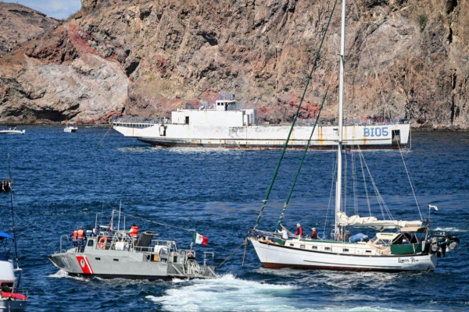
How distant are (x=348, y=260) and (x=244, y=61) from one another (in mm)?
135427

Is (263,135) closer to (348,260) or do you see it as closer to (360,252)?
(360,252)

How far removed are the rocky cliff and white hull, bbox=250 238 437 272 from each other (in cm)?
11252

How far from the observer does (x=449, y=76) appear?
163 m

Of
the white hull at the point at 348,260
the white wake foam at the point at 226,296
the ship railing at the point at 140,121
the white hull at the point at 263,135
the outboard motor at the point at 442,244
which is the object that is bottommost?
the white wake foam at the point at 226,296

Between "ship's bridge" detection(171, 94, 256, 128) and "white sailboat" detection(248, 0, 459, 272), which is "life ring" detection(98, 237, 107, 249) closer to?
"white sailboat" detection(248, 0, 459, 272)

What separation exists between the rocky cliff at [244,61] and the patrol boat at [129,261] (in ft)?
383

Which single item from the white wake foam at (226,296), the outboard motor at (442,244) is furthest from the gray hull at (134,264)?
the outboard motor at (442,244)

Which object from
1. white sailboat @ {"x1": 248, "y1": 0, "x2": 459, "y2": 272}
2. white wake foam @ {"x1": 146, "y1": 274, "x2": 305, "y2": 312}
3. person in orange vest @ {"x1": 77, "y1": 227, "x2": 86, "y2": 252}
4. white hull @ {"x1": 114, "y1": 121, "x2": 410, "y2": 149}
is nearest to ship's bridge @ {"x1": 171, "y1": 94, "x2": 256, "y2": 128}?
white hull @ {"x1": 114, "y1": 121, "x2": 410, "y2": 149}

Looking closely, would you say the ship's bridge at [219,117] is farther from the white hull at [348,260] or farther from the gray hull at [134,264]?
the gray hull at [134,264]

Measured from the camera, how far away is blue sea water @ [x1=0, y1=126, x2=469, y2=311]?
38312 mm

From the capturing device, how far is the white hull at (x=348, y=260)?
4306cm

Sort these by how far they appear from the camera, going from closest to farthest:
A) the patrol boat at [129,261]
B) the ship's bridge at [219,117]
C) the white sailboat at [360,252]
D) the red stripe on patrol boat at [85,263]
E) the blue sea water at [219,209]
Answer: the blue sea water at [219,209] < the patrol boat at [129,261] < the red stripe on patrol boat at [85,263] < the white sailboat at [360,252] < the ship's bridge at [219,117]

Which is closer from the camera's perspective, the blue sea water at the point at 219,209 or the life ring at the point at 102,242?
the blue sea water at the point at 219,209

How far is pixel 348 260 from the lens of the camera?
4316 centimetres
